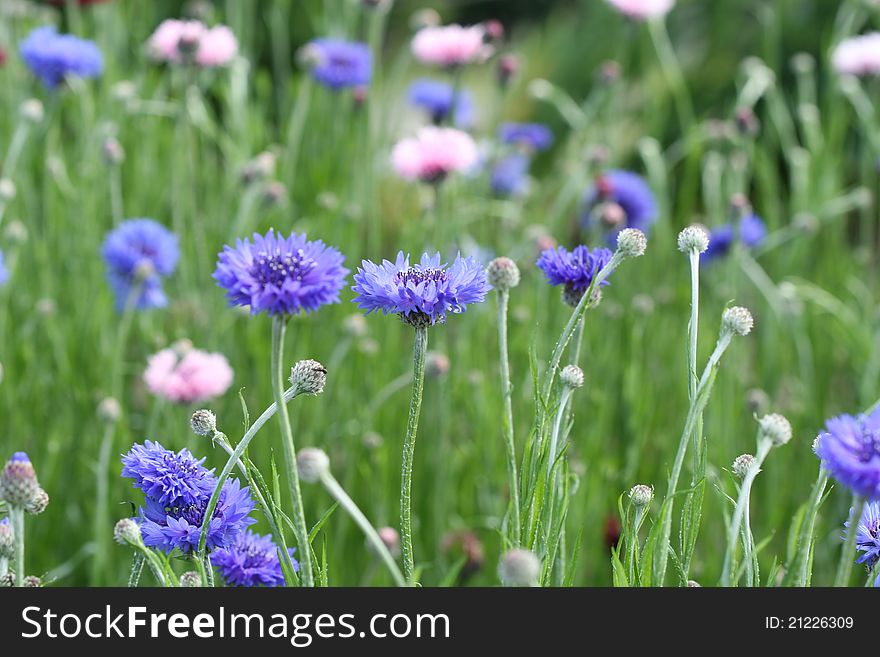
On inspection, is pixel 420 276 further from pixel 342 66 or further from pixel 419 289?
pixel 342 66

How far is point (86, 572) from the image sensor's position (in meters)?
1.97

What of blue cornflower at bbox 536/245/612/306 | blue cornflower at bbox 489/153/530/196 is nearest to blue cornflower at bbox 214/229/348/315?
blue cornflower at bbox 536/245/612/306

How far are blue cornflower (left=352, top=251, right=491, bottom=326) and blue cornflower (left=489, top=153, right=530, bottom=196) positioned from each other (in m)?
1.77

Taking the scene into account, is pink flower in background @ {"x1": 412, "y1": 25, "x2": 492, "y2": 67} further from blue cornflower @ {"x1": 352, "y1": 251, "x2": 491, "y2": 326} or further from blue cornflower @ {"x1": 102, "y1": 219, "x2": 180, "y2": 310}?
blue cornflower @ {"x1": 352, "y1": 251, "x2": 491, "y2": 326}

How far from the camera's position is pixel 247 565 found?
3.51ft

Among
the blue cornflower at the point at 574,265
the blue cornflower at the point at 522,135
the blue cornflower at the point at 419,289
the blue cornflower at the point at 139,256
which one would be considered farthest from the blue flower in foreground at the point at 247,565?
the blue cornflower at the point at 522,135

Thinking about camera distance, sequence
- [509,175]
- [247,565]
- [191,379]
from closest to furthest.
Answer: [247,565]
[191,379]
[509,175]

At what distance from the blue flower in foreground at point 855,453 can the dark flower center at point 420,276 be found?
38 cm

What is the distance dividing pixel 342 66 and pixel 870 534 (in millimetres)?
1884

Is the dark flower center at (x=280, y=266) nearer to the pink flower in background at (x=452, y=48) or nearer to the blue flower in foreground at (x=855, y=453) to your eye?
the blue flower in foreground at (x=855, y=453)

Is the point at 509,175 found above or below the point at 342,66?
below

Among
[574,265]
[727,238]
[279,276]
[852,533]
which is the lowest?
[852,533]

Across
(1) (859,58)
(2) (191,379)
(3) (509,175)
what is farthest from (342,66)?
(1) (859,58)

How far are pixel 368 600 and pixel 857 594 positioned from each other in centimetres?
41
